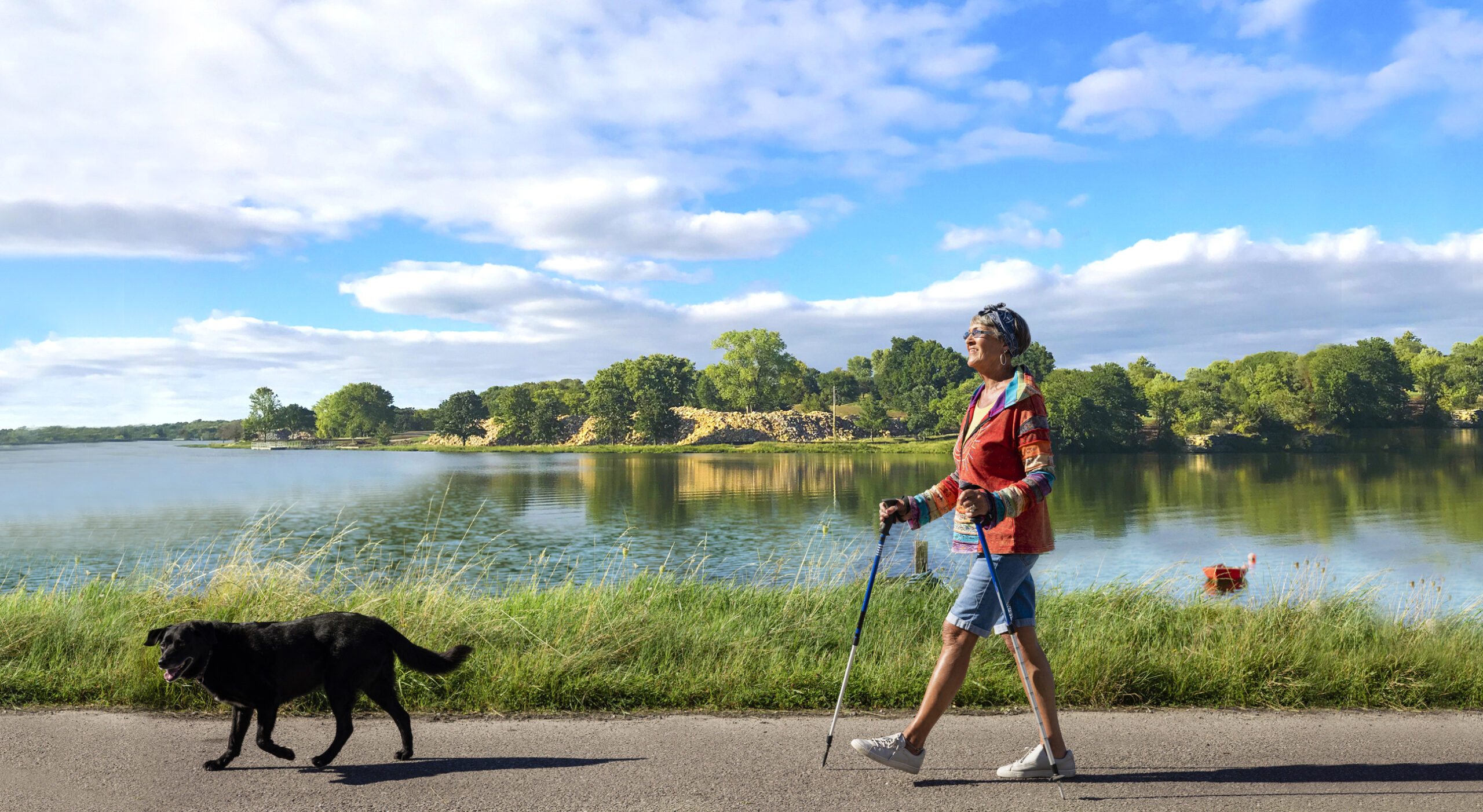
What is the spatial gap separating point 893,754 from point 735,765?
2.26ft

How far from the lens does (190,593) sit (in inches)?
273

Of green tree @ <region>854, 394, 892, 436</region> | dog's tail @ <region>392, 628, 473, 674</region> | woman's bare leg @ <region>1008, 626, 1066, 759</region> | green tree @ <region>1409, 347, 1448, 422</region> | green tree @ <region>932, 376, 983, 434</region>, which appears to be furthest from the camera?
green tree @ <region>854, 394, 892, 436</region>

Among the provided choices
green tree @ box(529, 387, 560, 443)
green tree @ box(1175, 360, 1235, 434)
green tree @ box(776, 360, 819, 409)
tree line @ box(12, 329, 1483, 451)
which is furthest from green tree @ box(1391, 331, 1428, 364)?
green tree @ box(529, 387, 560, 443)

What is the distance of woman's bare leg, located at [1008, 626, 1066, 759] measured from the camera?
3.72 m

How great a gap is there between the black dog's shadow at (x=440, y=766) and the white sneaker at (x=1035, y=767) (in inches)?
63.1

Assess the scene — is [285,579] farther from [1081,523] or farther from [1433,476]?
[1433,476]

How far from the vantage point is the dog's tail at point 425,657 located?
3924 millimetres

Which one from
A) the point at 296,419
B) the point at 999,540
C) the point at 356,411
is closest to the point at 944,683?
the point at 999,540

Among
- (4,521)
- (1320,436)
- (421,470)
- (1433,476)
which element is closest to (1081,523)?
(1433,476)

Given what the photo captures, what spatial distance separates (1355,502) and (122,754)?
4513 cm

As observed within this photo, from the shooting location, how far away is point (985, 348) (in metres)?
3.79

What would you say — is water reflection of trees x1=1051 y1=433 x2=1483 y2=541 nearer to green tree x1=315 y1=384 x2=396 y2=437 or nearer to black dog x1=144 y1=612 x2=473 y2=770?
black dog x1=144 y1=612 x2=473 y2=770

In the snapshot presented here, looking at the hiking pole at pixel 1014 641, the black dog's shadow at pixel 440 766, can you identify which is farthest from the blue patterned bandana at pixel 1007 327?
the black dog's shadow at pixel 440 766

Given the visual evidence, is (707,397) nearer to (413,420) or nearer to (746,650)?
(413,420)
